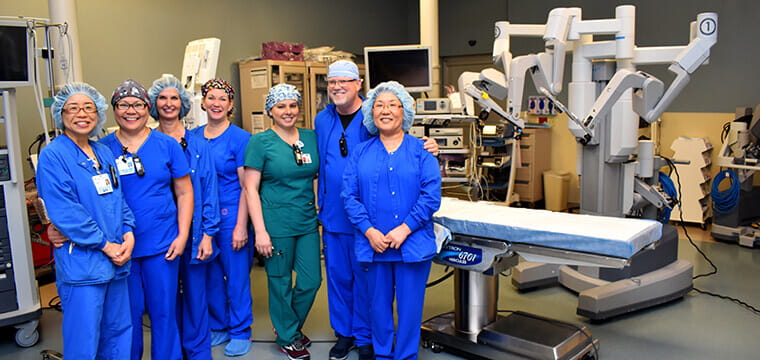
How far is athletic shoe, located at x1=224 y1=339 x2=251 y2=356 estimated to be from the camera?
11.2 ft

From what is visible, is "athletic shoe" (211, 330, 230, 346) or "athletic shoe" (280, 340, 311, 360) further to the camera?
"athletic shoe" (211, 330, 230, 346)

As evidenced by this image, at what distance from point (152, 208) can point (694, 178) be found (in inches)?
223

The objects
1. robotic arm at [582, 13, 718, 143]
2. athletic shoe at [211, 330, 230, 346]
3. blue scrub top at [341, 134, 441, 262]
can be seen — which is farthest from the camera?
robotic arm at [582, 13, 718, 143]

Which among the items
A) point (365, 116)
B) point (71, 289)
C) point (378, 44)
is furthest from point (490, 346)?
point (378, 44)

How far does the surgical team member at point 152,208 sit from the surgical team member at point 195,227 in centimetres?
15

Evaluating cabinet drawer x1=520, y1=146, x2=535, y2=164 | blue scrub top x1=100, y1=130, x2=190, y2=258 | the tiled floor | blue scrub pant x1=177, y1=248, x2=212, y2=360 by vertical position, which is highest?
blue scrub top x1=100, y1=130, x2=190, y2=258

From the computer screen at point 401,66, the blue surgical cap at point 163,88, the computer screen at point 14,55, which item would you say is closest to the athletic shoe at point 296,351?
the blue surgical cap at point 163,88

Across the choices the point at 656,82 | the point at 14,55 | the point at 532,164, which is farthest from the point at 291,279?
the point at 532,164

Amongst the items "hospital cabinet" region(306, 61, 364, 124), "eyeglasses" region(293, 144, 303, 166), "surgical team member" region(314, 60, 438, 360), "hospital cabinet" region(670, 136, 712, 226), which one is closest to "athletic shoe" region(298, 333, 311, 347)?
"surgical team member" region(314, 60, 438, 360)

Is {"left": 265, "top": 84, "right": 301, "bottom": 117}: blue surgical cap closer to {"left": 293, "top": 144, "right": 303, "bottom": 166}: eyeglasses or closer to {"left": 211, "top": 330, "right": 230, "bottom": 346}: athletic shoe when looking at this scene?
{"left": 293, "top": 144, "right": 303, "bottom": 166}: eyeglasses

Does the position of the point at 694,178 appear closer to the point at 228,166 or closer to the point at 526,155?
the point at 526,155

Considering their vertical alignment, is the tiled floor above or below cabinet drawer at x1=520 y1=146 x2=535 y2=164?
below

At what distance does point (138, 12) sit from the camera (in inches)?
234

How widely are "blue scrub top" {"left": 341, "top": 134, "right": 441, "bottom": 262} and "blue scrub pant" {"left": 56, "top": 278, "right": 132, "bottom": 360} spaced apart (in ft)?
3.61
